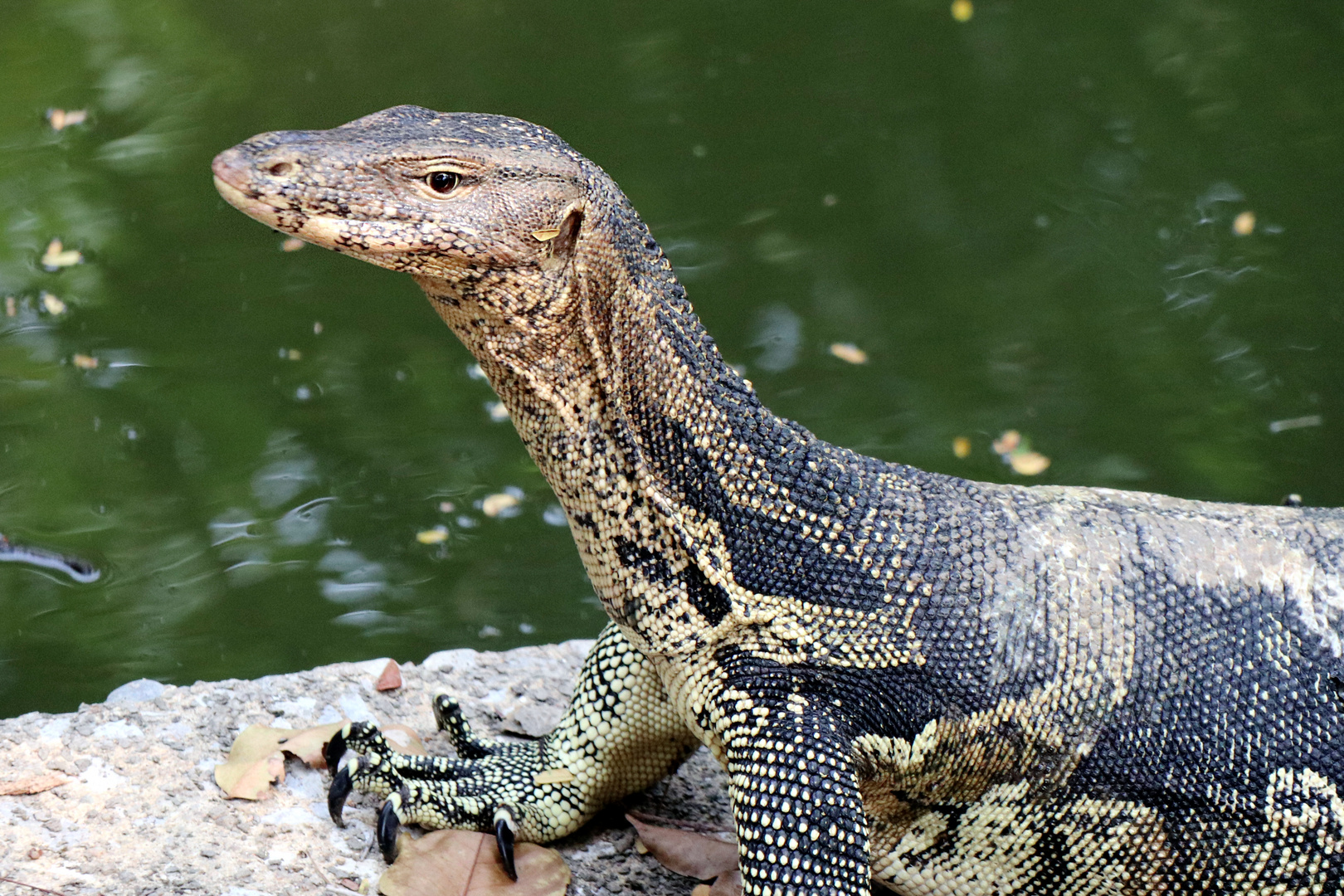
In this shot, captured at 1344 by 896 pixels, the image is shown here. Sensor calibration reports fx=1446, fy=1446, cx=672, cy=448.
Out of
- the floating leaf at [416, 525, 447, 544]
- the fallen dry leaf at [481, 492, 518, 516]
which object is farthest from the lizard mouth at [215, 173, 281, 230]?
the fallen dry leaf at [481, 492, 518, 516]

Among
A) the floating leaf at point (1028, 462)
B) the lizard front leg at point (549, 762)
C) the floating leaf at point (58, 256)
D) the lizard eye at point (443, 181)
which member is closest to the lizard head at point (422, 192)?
the lizard eye at point (443, 181)

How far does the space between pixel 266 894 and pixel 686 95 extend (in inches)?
337

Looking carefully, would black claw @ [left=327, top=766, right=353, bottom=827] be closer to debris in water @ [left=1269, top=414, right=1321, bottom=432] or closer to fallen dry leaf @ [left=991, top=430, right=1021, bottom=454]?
fallen dry leaf @ [left=991, top=430, right=1021, bottom=454]

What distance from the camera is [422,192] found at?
3.63 metres

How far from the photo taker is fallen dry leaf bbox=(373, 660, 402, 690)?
561cm

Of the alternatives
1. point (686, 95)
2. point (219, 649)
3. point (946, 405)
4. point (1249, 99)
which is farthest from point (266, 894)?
point (1249, 99)

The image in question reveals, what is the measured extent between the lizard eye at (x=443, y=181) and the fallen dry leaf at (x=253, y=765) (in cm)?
219

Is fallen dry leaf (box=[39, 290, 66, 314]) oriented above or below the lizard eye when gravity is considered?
below

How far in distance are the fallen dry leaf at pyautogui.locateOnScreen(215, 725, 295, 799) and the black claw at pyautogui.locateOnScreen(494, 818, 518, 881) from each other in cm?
77

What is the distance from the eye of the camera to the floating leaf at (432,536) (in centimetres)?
762

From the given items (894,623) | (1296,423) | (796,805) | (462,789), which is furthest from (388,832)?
(1296,423)

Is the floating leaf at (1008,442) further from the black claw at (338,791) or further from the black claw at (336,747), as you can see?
the black claw at (338,791)

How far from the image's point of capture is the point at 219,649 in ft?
22.5

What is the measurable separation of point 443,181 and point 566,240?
37cm
